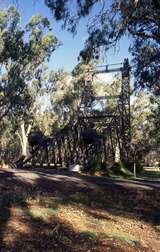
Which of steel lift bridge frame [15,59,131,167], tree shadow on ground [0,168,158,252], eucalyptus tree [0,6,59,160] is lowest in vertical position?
tree shadow on ground [0,168,158,252]

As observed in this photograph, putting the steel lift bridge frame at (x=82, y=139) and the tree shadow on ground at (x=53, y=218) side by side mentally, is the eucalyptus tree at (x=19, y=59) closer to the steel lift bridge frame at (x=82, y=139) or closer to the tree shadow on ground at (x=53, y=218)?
the steel lift bridge frame at (x=82, y=139)

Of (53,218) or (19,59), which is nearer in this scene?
(53,218)

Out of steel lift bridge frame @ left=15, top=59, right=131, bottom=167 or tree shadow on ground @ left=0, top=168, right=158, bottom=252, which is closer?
tree shadow on ground @ left=0, top=168, right=158, bottom=252

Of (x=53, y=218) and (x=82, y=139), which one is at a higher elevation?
(x=82, y=139)

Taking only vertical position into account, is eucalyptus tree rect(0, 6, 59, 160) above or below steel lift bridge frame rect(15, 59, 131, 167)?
above

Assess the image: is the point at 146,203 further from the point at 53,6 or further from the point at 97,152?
the point at 97,152

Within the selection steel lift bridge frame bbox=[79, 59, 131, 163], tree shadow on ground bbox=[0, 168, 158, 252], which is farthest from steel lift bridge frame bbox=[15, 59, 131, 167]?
tree shadow on ground bbox=[0, 168, 158, 252]

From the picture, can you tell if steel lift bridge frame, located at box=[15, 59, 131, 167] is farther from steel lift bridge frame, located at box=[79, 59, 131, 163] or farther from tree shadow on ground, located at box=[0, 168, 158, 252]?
tree shadow on ground, located at box=[0, 168, 158, 252]

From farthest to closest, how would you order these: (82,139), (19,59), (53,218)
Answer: (19,59) → (82,139) → (53,218)

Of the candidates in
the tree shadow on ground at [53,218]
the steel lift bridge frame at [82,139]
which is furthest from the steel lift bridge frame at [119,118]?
the tree shadow on ground at [53,218]

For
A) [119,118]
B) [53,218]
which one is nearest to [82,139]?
[119,118]

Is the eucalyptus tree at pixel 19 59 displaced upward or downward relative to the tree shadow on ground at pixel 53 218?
upward

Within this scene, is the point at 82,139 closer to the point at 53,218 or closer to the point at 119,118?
the point at 119,118

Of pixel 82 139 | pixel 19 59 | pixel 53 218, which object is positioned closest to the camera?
pixel 53 218
